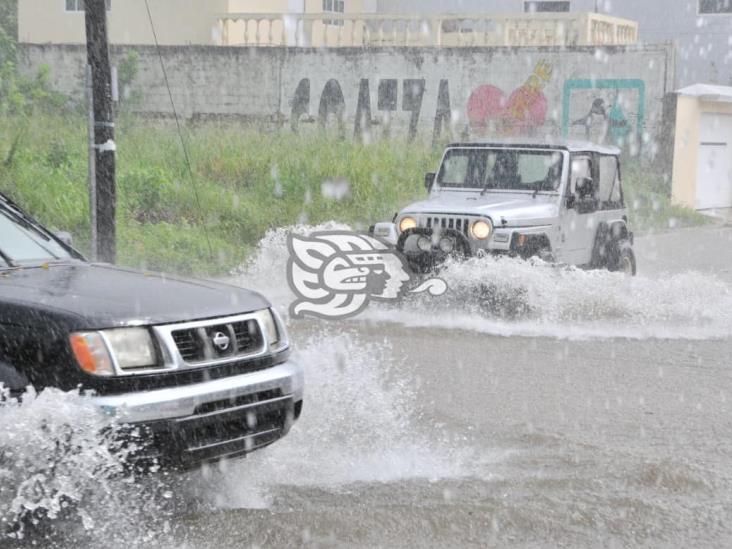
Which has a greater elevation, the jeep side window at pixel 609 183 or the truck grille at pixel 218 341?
the jeep side window at pixel 609 183

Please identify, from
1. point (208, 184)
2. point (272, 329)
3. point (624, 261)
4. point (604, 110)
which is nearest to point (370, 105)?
point (604, 110)

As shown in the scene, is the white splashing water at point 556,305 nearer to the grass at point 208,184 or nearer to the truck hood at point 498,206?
the truck hood at point 498,206

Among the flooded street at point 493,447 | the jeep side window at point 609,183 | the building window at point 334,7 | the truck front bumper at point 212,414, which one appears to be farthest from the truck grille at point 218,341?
the building window at point 334,7

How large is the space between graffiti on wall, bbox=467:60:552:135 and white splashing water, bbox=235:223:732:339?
1231 centimetres

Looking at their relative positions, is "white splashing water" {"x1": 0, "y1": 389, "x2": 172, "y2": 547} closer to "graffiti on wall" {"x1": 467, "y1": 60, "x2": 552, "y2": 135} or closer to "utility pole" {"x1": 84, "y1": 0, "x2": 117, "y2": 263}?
"utility pole" {"x1": 84, "y1": 0, "x2": 117, "y2": 263}

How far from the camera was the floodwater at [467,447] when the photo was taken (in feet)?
16.5

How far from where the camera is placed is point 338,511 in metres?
5.45

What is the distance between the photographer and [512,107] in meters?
24.4

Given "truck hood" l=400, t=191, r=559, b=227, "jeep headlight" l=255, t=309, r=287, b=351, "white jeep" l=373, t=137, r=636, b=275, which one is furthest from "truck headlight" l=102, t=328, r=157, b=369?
"truck hood" l=400, t=191, r=559, b=227

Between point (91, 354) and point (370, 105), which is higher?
point (370, 105)

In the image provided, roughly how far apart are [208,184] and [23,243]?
40.4 feet

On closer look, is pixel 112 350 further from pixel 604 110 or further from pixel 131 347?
pixel 604 110

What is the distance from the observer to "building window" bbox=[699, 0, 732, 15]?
99.2ft

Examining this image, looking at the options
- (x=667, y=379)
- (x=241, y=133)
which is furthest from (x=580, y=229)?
(x=241, y=133)
